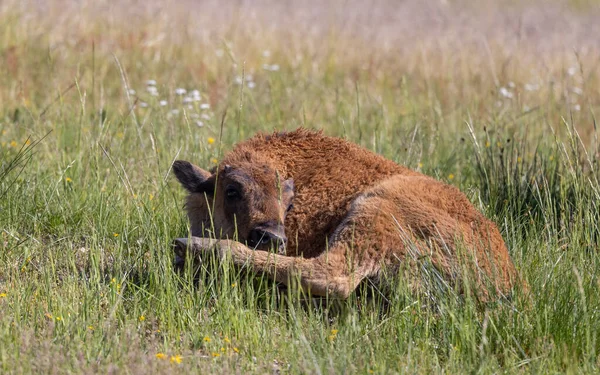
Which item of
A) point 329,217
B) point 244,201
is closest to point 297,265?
point 329,217

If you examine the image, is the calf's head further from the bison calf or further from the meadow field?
the meadow field

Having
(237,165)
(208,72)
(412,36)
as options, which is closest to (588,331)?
(237,165)

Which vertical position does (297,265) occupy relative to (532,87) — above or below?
above

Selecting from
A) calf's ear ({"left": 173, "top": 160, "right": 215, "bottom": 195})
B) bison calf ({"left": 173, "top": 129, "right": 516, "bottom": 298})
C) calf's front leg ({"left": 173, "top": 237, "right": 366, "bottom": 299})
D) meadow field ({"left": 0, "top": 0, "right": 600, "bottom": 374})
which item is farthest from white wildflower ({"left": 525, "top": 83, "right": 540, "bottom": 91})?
calf's front leg ({"left": 173, "top": 237, "right": 366, "bottom": 299})

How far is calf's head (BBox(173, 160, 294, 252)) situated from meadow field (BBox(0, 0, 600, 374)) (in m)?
0.22

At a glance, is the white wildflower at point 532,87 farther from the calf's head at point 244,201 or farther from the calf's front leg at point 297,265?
the calf's front leg at point 297,265

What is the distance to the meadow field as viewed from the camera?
14.9ft

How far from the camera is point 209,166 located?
802cm

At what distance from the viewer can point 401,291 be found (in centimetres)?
502

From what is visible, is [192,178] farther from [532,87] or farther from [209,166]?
[532,87]

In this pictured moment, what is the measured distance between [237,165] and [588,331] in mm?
2886

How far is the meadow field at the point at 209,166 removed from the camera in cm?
454

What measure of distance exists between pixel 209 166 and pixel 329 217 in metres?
2.33

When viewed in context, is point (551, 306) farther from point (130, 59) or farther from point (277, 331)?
point (130, 59)
